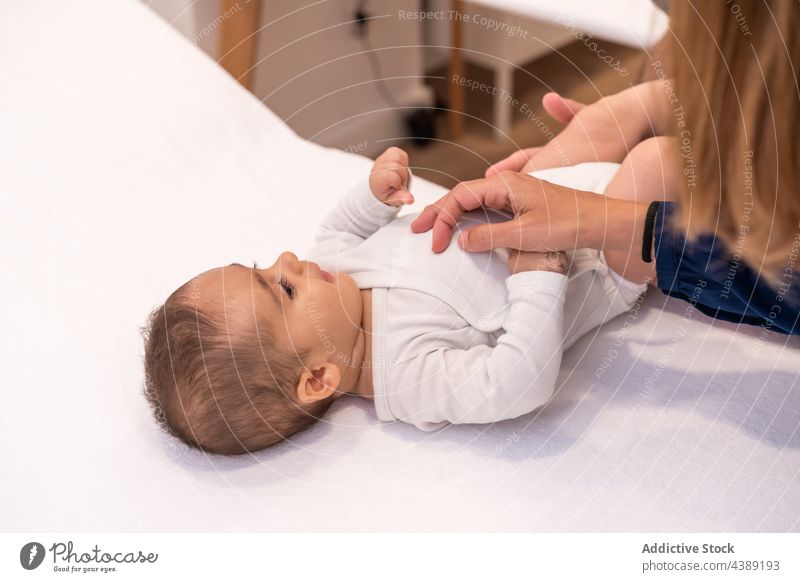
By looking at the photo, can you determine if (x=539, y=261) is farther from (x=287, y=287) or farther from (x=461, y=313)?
(x=287, y=287)

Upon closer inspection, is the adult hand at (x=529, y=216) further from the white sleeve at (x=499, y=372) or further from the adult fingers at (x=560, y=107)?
the adult fingers at (x=560, y=107)

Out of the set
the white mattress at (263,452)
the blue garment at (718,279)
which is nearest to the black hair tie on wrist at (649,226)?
the blue garment at (718,279)

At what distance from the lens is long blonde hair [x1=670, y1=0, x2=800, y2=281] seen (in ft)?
1.64

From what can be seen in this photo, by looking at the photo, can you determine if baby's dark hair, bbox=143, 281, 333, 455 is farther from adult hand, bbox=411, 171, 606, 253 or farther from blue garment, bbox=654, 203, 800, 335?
blue garment, bbox=654, 203, 800, 335

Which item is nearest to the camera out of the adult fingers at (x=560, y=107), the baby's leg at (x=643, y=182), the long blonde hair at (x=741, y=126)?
the long blonde hair at (x=741, y=126)

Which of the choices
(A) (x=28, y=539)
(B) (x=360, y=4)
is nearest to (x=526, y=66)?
(B) (x=360, y=4)

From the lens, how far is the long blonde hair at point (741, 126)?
1.64 feet

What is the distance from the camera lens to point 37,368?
0.62m

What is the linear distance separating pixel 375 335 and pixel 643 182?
253 millimetres

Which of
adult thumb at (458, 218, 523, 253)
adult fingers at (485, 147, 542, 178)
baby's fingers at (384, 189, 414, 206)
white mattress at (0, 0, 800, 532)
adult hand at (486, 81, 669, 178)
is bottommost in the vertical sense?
white mattress at (0, 0, 800, 532)

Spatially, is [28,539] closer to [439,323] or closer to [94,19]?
[439,323]

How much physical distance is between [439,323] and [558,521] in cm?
17

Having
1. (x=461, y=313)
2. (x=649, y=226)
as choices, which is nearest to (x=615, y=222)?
(x=649, y=226)

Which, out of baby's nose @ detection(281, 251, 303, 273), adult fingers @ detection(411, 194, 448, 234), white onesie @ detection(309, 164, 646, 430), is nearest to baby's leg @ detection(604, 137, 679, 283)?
white onesie @ detection(309, 164, 646, 430)
